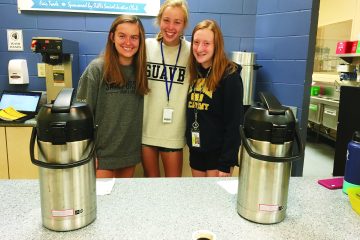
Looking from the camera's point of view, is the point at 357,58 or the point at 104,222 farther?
the point at 357,58

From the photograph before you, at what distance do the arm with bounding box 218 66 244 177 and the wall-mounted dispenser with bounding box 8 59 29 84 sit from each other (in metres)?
2.02

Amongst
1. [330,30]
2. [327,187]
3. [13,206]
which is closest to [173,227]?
[13,206]

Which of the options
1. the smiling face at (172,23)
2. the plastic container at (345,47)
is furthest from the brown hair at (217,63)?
the plastic container at (345,47)

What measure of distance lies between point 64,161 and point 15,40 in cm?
248

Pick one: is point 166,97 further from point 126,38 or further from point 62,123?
point 62,123

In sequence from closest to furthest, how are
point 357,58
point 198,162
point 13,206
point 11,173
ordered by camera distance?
1. point 13,206
2. point 198,162
3. point 11,173
4. point 357,58

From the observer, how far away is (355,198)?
971 mm

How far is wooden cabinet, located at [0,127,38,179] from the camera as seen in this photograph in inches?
96.0

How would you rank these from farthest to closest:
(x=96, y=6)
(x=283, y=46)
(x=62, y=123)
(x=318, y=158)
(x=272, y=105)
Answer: (x=318, y=158) → (x=96, y=6) → (x=283, y=46) → (x=272, y=105) → (x=62, y=123)

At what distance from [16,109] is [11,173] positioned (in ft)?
1.84

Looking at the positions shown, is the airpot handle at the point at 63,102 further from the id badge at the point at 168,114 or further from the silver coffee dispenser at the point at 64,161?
the id badge at the point at 168,114

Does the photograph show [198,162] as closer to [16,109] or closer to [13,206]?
[13,206]

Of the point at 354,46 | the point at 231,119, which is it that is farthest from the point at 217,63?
the point at 354,46

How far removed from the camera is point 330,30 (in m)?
4.99
